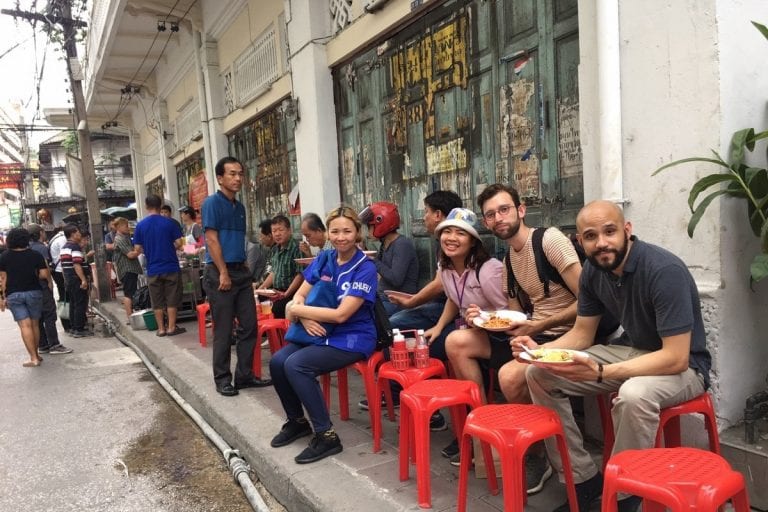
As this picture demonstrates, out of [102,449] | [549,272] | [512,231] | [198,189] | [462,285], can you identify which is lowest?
[102,449]

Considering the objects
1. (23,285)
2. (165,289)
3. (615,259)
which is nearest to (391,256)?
(615,259)

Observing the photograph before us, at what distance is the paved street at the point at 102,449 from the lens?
3.23m

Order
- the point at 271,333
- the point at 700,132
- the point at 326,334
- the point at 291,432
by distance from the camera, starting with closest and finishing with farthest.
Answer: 1. the point at 700,132
2. the point at 326,334
3. the point at 291,432
4. the point at 271,333

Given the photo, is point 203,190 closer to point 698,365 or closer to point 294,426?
point 294,426

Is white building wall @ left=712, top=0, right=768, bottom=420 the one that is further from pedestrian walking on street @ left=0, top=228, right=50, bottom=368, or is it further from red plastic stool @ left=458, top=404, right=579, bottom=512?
pedestrian walking on street @ left=0, top=228, right=50, bottom=368

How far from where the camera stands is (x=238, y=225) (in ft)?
15.2

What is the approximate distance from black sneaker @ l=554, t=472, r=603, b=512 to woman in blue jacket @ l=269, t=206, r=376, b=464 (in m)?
1.39

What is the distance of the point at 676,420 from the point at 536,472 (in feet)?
2.46

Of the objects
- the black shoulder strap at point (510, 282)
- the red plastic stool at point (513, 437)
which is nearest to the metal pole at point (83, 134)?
the black shoulder strap at point (510, 282)

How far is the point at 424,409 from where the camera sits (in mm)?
2521

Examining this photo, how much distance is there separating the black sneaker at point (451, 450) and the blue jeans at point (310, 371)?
2.30ft

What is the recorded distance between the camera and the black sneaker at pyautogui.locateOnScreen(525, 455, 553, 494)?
264 centimetres

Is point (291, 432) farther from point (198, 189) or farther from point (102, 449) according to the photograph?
point (198, 189)

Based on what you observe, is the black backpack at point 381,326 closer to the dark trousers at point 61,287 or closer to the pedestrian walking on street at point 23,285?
the pedestrian walking on street at point 23,285
